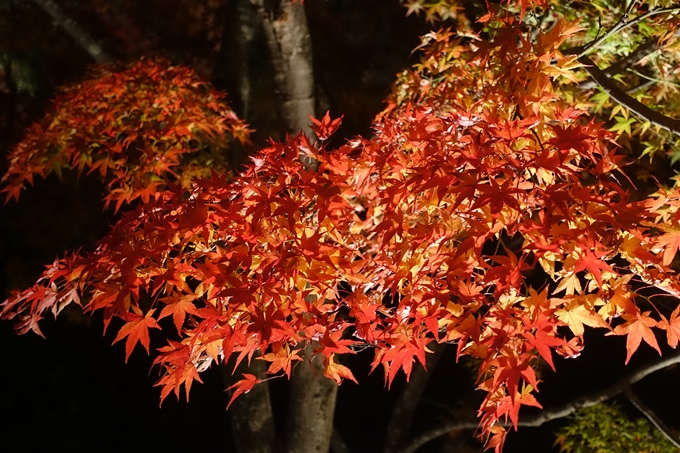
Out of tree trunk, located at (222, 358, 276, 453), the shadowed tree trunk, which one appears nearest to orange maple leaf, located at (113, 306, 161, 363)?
the shadowed tree trunk

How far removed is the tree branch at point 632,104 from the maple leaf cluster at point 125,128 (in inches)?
89.8

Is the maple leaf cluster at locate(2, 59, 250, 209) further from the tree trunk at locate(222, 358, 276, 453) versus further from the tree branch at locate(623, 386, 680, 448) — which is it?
the tree branch at locate(623, 386, 680, 448)

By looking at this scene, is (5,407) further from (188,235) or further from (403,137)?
(403,137)

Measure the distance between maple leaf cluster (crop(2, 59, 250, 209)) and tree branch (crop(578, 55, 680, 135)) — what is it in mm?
2281

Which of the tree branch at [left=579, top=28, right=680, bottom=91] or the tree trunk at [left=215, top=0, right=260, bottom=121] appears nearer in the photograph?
the tree branch at [left=579, top=28, right=680, bottom=91]

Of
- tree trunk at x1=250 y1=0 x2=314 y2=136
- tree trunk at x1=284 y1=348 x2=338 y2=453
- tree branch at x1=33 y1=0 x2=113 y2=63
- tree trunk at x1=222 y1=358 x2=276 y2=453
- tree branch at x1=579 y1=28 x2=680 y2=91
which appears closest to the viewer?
tree branch at x1=579 y1=28 x2=680 y2=91

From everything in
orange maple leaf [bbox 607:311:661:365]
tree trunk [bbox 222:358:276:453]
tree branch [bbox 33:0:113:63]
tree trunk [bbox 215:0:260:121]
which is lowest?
tree trunk [bbox 222:358:276:453]

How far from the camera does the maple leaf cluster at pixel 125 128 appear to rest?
11.3 feet

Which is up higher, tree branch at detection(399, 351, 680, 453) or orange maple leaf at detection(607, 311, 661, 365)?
orange maple leaf at detection(607, 311, 661, 365)

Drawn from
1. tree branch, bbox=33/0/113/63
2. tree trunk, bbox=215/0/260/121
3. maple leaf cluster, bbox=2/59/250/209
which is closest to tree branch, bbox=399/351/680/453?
maple leaf cluster, bbox=2/59/250/209

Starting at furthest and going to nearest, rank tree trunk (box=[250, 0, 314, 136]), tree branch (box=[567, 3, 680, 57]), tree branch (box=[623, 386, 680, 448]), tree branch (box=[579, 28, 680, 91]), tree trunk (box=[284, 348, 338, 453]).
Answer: tree trunk (box=[284, 348, 338, 453]) → tree trunk (box=[250, 0, 314, 136]) → tree branch (box=[623, 386, 680, 448]) → tree branch (box=[579, 28, 680, 91]) → tree branch (box=[567, 3, 680, 57])

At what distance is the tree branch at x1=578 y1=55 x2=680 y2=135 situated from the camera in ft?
7.59

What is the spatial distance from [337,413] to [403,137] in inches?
208

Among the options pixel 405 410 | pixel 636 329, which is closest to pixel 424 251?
pixel 636 329
